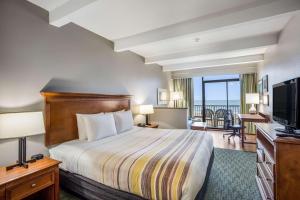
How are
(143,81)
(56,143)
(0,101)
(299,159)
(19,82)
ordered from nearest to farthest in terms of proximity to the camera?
(299,159)
(0,101)
(19,82)
(56,143)
(143,81)

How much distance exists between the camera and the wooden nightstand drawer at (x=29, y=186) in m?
1.55

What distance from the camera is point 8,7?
2.08 meters

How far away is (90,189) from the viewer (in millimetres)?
1973

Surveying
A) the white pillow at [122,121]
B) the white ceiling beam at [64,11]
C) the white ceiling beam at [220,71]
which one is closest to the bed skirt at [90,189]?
the white pillow at [122,121]

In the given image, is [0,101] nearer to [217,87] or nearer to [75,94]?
[75,94]

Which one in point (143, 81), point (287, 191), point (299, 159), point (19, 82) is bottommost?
point (287, 191)

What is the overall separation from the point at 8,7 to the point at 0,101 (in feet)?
3.91

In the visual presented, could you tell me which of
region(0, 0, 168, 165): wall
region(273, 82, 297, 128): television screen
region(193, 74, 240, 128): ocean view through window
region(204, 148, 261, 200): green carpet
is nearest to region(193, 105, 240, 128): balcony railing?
region(193, 74, 240, 128): ocean view through window

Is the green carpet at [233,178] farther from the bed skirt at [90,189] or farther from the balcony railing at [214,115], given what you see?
the balcony railing at [214,115]

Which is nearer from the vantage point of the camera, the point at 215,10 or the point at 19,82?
the point at 19,82

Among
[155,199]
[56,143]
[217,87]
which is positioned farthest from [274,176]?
[217,87]

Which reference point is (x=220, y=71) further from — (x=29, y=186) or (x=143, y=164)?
(x=29, y=186)

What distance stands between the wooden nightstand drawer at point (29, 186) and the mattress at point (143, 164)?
0.31 m

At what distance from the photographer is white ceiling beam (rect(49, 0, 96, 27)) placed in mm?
2139
